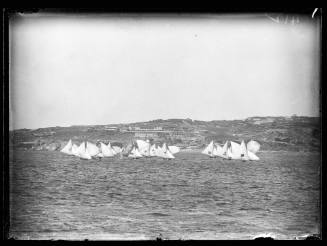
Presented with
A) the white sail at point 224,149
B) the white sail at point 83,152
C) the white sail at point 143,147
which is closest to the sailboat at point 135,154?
the white sail at point 143,147

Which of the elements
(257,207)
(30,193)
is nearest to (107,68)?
(30,193)

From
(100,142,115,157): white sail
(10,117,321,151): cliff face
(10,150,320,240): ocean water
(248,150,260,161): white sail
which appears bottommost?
(10,150,320,240): ocean water

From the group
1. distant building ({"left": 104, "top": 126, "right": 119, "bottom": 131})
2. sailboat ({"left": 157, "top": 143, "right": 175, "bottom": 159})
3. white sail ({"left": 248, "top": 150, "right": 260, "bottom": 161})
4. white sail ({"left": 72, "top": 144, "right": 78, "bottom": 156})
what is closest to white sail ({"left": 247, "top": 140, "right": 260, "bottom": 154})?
white sail ({"left": 248, "top": 150, "right": 260, "bottom": 161})

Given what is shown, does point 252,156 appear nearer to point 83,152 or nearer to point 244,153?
point 244,153

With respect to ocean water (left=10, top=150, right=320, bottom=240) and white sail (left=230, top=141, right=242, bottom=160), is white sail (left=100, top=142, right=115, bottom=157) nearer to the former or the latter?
ocean water (left=10, top=150, right=320, bottom=240)

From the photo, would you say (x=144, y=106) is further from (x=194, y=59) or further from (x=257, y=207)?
(x=257, y=207)

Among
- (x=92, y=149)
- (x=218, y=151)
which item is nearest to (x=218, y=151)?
(x=218, y=151)
